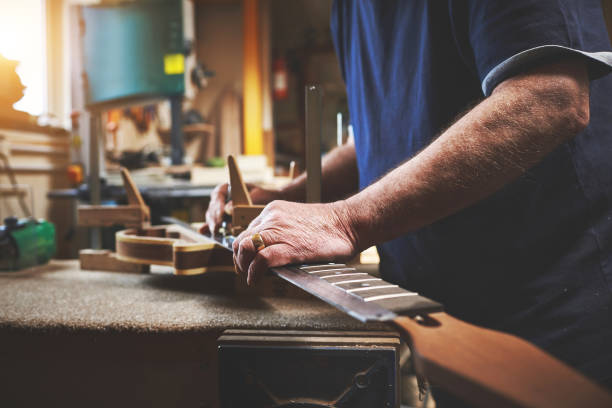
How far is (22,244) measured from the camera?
1024 millimetres

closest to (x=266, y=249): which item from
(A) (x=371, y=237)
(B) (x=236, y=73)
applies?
(A) (x=371, y=237)

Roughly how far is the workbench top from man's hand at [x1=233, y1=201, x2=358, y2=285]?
0.46 feet

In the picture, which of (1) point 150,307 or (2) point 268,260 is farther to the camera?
(1) point 150,307

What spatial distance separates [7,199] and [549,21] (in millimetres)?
2967

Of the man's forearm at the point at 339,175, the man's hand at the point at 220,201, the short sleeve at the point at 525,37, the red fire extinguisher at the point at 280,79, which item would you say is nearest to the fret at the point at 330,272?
the short sleeve at the point at 525,37

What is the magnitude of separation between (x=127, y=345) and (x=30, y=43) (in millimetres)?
3025

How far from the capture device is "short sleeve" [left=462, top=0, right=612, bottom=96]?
1.45 ft

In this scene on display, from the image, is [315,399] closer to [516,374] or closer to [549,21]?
[516,374]

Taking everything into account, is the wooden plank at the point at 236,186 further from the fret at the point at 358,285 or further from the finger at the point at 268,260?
the fret at the point at 358,285

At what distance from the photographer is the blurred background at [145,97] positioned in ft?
6.92

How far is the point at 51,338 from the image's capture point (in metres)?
0.63

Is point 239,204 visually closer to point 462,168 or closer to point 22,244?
point 462,168

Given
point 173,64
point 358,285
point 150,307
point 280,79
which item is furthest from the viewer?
point 280,79

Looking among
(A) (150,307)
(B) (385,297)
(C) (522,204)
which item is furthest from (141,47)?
(B) (385,297)
